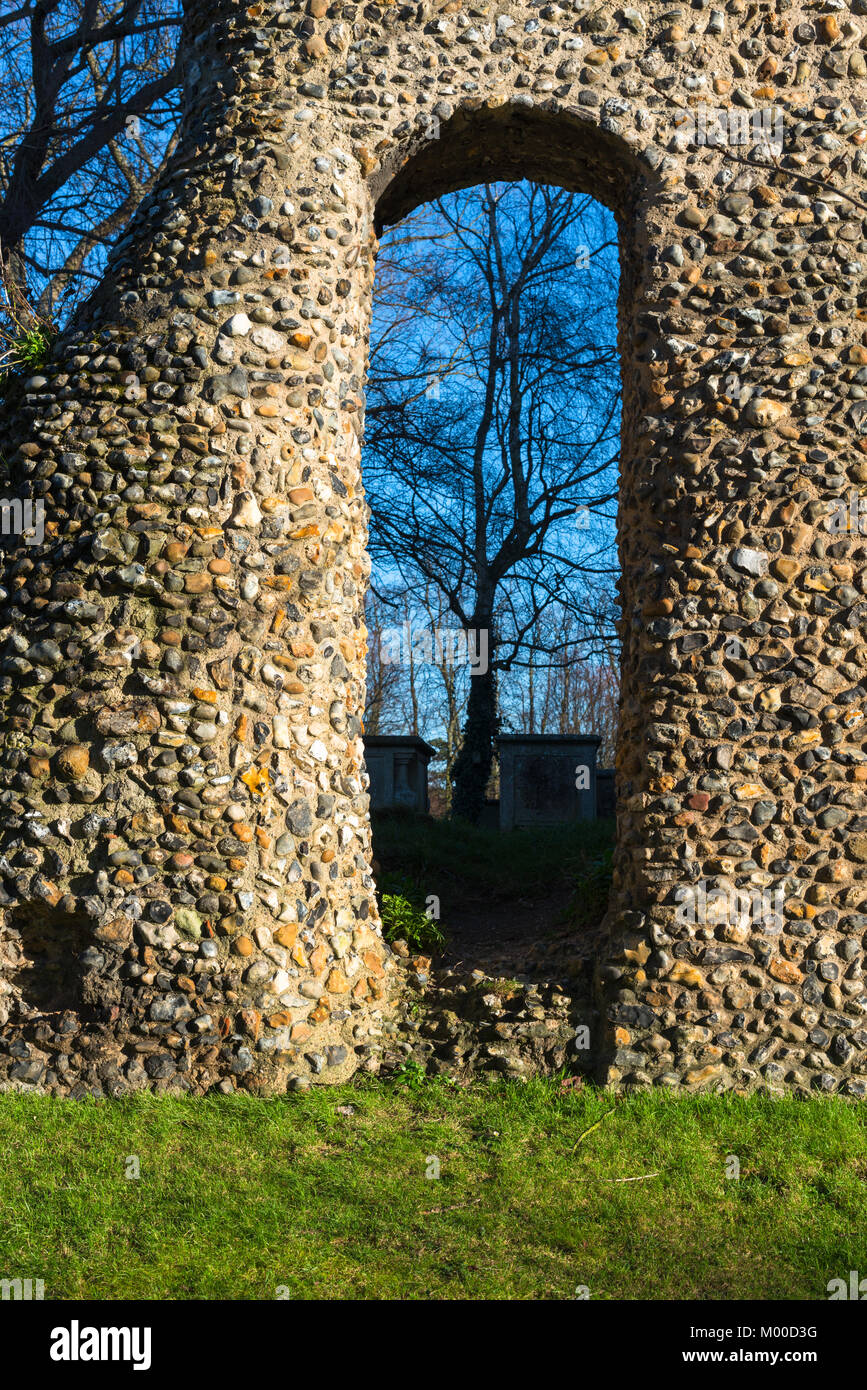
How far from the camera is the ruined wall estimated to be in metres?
5.77

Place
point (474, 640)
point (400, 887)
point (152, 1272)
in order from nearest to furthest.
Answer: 1. point (152, 1272)
2. point (400, 887)
3. point (474, 640)

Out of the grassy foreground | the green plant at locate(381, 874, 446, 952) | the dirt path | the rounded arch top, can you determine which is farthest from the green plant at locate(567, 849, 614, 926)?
the rounded arch top

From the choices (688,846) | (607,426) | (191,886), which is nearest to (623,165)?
(688,846)

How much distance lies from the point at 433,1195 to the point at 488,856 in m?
5.79

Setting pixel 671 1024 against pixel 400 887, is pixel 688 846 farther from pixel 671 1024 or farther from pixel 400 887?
pixel 400 887

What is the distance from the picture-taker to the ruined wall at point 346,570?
5.77 metres

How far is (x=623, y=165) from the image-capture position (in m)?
6.61

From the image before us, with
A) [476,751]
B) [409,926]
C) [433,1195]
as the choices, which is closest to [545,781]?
[476,751]

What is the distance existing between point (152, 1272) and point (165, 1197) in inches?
21.4

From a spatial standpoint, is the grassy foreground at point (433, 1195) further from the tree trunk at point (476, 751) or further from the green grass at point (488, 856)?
the tree trunk at point (476, 751)

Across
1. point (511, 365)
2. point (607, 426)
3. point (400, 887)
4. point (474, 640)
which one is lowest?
point (400, 887)

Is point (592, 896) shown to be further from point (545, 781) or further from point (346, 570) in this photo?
point (545, 781)

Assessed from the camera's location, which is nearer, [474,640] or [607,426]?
[474,640]

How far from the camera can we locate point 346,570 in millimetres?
6457
